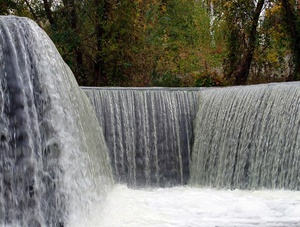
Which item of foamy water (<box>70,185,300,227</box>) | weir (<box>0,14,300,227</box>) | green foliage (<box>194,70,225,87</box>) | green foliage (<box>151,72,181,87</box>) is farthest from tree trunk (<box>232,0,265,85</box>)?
foamy water (<box>70,185,300,227</box>)

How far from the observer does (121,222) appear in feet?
15.5

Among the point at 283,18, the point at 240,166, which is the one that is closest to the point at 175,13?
the point at 283,18

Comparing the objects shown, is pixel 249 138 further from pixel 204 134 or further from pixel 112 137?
pixel 112 137

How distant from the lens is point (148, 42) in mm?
13148

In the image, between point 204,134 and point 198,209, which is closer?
point 198,209

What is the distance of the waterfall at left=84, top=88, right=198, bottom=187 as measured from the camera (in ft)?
26.5

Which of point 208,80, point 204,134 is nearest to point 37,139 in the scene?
point 204,134

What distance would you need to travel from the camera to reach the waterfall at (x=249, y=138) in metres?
6.81

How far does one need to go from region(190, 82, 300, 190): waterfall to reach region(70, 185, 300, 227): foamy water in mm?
340

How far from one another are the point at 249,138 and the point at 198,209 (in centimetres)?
209

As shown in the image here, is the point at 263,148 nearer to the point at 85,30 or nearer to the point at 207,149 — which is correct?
the point at 207,149

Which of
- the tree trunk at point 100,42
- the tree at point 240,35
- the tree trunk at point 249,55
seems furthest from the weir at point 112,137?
the tree trunk at point 100,42

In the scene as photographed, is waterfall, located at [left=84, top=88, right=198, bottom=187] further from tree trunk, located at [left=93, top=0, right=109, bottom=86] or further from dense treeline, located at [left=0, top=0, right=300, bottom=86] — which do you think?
tree trunk, located at [left=93, top=0, right=109, bottom=86]

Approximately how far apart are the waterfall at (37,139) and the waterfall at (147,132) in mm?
2695
